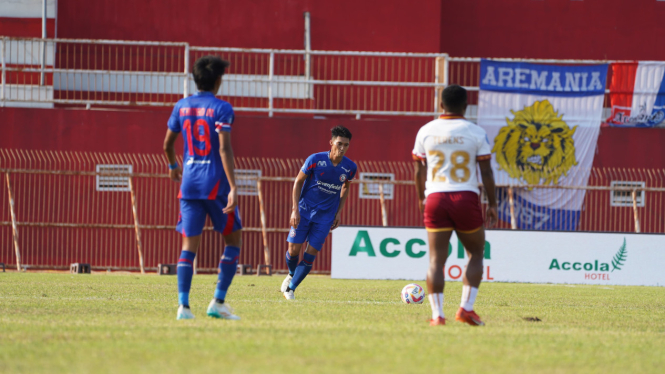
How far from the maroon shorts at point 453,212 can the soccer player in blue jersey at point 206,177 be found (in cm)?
155

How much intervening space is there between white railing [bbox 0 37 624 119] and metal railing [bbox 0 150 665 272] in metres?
1.60

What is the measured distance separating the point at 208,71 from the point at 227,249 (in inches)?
56.5

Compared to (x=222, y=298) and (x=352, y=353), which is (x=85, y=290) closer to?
(x=222, y=298)

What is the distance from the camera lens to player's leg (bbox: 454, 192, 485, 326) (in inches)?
267

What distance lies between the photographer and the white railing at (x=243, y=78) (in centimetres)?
2164

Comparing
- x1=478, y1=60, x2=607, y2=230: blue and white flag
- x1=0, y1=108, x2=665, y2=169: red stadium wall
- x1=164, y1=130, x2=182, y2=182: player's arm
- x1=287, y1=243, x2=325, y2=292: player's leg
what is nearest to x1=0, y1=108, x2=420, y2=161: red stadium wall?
x1=0, y1=108, x2=665, y2=169: red stadium wall

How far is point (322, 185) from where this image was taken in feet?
35.5

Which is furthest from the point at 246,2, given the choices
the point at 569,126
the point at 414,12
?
the point at 569,126

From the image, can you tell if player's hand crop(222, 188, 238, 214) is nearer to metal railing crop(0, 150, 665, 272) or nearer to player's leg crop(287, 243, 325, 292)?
player's leg crop(287, 243, 325, 292)

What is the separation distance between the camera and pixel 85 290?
36.7ft

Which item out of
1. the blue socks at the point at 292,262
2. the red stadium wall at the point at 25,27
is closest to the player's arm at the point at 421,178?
the blue socks at the point at 292,262

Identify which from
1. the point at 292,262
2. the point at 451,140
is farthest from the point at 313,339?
the point at 292,262

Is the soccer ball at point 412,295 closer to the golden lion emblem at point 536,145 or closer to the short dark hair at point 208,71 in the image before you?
the short dark hair at point 208,71

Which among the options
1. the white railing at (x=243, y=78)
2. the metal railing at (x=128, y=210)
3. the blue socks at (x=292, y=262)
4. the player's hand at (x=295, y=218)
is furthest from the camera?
the white railing at (x=243, y=78)
